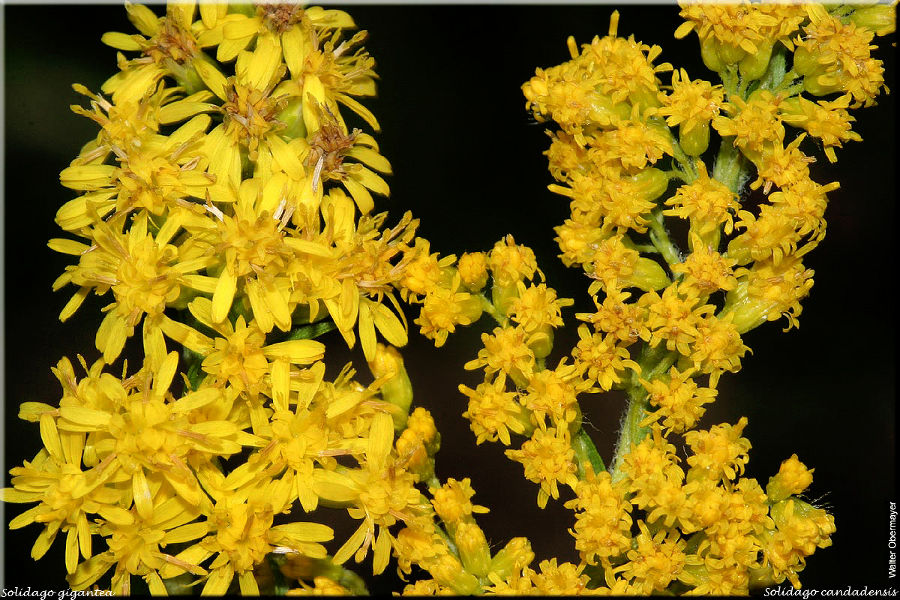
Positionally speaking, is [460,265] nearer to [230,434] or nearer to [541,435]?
[541,435]

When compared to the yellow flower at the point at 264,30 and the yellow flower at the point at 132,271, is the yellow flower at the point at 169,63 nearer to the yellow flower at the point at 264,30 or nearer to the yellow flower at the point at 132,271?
the yellow flower at the point at 264,30

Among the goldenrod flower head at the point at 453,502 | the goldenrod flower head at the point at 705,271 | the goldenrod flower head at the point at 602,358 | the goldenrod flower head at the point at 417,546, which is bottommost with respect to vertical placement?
the goldenrod flower head at the point at 417,546

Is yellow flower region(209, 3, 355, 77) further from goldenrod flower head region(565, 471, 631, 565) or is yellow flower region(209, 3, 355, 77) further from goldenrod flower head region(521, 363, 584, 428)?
goldenrod flower head region(565, 471, 631, 565)

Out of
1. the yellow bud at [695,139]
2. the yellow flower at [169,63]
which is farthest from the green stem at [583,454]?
the yellow flower at [169,63]

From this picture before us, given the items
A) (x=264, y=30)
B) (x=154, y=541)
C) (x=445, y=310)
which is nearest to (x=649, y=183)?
(x=445, y=310)

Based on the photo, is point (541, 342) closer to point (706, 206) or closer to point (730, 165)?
point (706, 206)

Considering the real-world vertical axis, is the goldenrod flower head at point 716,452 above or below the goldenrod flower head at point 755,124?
below

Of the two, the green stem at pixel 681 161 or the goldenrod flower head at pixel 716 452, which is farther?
the green stem at pixel 681 161
